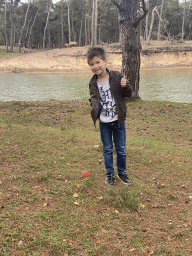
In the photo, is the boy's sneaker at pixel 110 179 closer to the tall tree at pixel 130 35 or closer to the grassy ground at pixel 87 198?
the grassy ground at pixel 87 198

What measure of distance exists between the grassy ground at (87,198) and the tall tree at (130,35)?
15.0 feet

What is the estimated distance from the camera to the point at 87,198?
362 centimetres

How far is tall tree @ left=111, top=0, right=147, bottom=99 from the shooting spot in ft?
32.8

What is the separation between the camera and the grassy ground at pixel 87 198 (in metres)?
2.76

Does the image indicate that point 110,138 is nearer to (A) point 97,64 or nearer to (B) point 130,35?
(A) point 97,64

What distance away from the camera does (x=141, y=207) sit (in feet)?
11.5

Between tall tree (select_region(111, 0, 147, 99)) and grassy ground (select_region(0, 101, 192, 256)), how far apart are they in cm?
457

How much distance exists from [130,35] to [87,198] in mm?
8276

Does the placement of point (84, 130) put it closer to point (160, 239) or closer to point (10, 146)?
point (10, 146)

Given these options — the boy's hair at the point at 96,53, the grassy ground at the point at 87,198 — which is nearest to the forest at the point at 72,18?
the grassy ground at the point at 87,198

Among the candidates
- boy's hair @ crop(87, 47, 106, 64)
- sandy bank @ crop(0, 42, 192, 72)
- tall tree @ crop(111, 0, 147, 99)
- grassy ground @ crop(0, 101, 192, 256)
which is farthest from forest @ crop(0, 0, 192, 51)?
boy's hair @ crop(87, 47, 106, 64)

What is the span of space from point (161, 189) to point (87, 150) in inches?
79.2

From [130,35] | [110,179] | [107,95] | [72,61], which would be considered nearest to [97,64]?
[107,95]

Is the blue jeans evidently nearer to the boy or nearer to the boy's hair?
the boy
